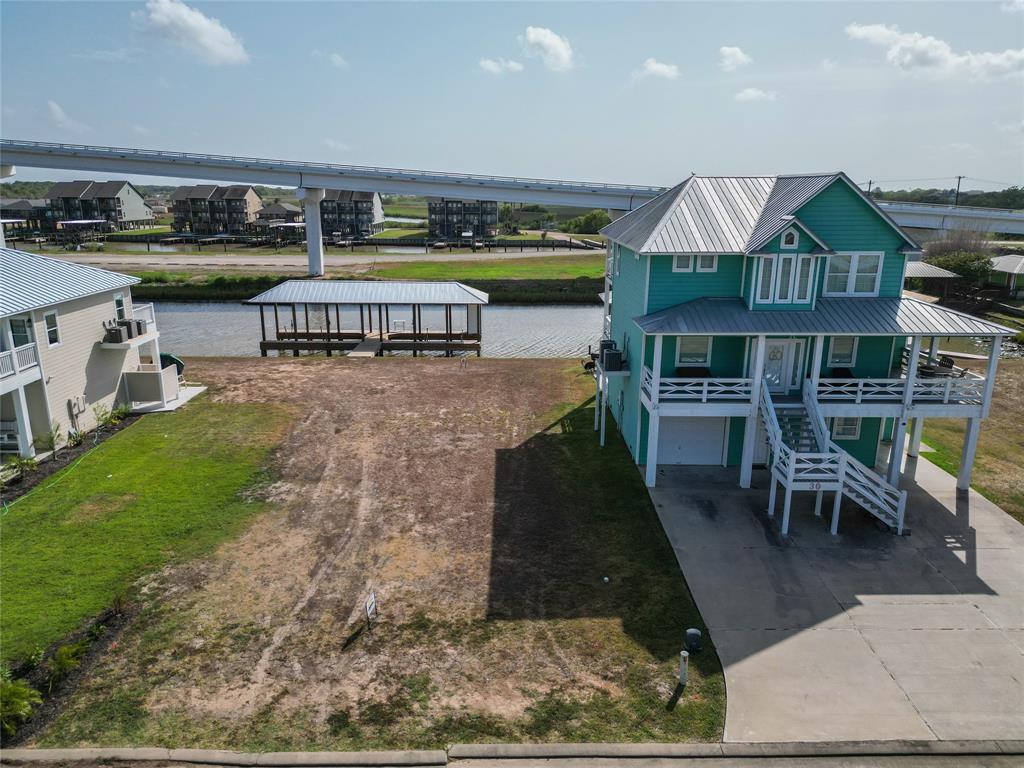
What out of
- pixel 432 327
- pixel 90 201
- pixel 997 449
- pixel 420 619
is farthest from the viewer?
pixel 90 201

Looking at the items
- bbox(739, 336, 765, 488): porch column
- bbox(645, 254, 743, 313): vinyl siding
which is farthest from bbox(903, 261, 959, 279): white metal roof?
bbox(739, 336, 765, 488): porch column

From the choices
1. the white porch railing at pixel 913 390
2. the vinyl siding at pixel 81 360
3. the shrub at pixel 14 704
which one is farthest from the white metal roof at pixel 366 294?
the shrub at pixel 14 704

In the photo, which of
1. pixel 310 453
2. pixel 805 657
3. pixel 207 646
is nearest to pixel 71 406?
pixel 310 453

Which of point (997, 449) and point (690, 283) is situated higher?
point (690, 283)

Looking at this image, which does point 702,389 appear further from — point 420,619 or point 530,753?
point 530,753

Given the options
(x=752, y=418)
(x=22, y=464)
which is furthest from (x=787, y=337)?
(x=22, y=464)

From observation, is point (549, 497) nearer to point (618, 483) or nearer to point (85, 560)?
point (618, 483)

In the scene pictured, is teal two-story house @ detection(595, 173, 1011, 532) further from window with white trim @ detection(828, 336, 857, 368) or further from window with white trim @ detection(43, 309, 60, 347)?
window with white trim @ detection(43, 309, 60, 347)
